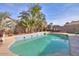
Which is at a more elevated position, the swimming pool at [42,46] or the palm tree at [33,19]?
the palm tree at [33,19]

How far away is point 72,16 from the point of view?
1.79 m

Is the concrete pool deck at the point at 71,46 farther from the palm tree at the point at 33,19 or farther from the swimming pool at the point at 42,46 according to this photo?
the palm tree at the point at 33,19

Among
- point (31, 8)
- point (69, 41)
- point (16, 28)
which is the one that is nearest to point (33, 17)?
point (31, 8)

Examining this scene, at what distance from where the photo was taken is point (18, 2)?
1.83 metres

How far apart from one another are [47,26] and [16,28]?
13.7 inches

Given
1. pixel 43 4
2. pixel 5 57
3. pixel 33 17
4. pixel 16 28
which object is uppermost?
pixel 43 4

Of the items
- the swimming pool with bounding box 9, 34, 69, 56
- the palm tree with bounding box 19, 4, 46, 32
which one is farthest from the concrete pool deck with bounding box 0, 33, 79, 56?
the palm tree with bounding box 19, 4, 46, 32

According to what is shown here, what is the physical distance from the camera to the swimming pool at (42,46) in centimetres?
179

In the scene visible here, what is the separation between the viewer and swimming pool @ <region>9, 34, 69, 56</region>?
179 cm

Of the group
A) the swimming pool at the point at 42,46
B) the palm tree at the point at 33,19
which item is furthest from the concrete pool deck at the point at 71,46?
the palm tree at the point at 33,19

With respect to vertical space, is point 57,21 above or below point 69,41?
above

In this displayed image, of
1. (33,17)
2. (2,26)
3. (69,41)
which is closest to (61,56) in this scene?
(69,41)

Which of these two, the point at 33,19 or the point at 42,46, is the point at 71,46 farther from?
the point at 33,19

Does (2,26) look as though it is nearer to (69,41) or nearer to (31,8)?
(31,8)
